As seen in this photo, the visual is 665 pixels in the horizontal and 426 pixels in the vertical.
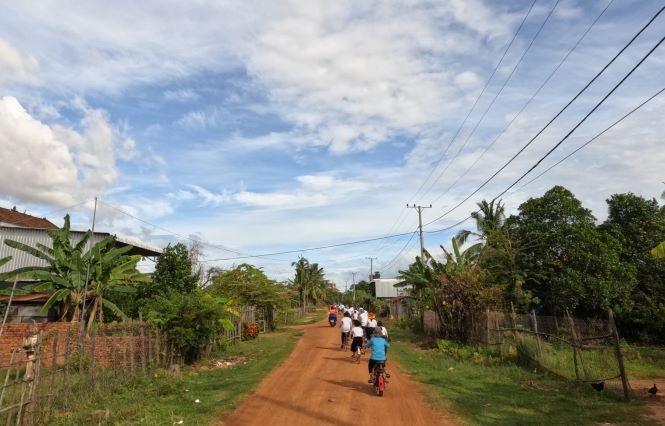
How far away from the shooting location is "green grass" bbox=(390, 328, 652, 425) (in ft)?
32.1

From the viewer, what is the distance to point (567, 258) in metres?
30.0

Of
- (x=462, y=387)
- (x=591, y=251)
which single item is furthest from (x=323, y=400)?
(x=591, y=251)

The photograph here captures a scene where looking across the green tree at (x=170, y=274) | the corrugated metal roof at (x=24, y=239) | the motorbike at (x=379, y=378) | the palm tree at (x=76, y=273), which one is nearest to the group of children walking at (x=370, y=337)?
the motorbike at (x=379, y=378)

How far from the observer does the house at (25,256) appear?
22875mm

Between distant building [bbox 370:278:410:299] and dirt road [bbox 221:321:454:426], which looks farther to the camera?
distant building [bbox 370:278:410:299]

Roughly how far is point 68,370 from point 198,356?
25.4 feet

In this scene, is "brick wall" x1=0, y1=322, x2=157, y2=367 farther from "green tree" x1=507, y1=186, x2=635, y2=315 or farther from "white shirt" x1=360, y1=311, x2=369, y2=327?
"green tree" x1=507, y1=186, x2=635, y2=315

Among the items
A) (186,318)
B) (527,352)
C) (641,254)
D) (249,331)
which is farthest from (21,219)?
(641,254)

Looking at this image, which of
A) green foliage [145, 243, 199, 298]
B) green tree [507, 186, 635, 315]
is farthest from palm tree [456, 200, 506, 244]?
green foliage [145, 243, 199, 298]

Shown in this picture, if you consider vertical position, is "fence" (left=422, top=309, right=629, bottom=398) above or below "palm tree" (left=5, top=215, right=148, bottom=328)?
below

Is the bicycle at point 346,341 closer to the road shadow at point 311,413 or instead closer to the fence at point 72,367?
the fence at point 72,367

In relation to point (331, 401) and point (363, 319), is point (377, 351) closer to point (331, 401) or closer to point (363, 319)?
point (331, 401)

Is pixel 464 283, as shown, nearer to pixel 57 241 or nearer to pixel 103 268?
pixel 103 268

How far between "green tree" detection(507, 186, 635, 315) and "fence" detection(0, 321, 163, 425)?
927 inches
